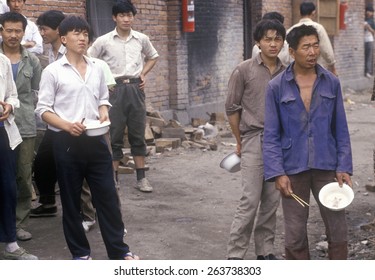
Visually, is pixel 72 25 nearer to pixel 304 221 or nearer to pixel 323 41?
pixel 304 221

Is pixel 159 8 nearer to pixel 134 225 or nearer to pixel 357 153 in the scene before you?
pixel 357 153

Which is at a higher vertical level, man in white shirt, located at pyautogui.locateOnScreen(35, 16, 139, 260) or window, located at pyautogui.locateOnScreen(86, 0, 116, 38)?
window, located at pyautogui.locateOnScreen(86, 0, 116, 38)

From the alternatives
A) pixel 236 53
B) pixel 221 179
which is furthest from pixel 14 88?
pixel 236 53

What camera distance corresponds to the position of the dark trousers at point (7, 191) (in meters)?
5.34

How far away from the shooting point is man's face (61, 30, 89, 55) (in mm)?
5141

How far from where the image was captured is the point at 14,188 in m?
5.46

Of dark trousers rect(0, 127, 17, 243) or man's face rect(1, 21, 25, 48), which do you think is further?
man's face rect(1, 21, 25, 48)

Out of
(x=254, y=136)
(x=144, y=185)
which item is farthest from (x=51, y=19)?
(x=144, y=185)

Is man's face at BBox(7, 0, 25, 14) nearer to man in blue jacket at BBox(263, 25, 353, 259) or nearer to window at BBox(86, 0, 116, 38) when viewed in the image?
window at BBox(86, 0, 116, 38)

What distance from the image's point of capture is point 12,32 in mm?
5641

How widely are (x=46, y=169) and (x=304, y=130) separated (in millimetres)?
3010

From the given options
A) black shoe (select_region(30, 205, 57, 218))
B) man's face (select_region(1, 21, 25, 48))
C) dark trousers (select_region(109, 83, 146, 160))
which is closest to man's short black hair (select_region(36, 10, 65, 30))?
man's face (select_region(1, 21, 25, 48))

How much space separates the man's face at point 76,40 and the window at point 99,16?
17.5 ft

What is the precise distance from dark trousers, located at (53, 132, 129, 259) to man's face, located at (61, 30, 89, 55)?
0.61 meters
